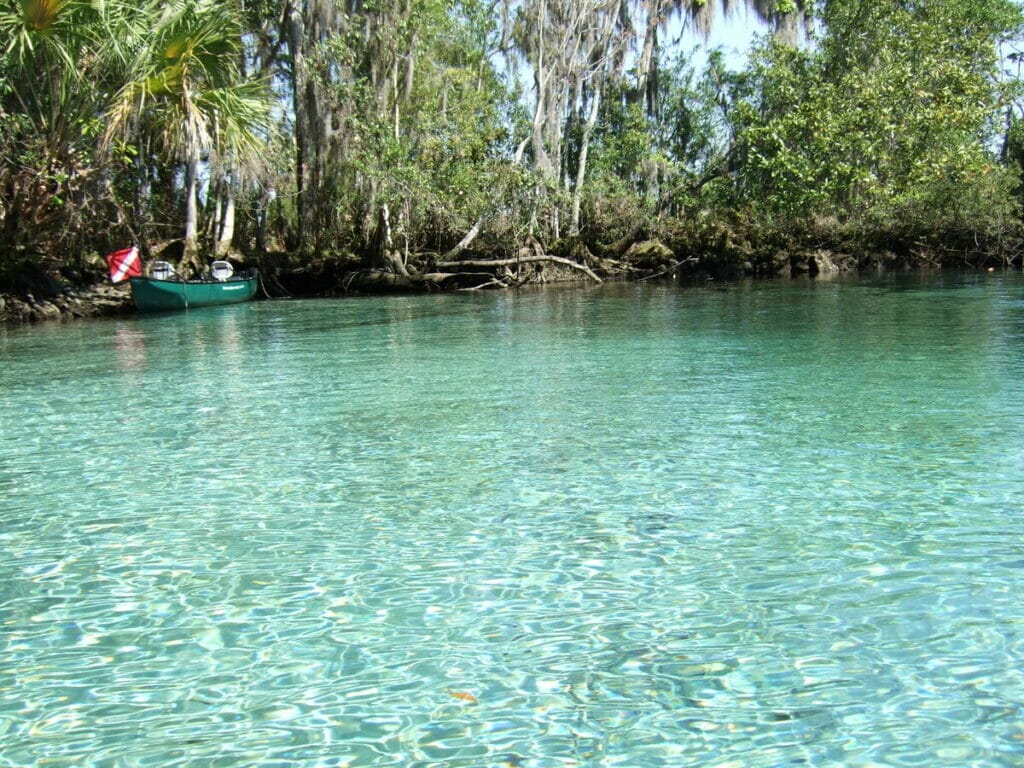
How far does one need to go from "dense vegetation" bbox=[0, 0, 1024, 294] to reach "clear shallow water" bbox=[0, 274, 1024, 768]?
958 centimetres

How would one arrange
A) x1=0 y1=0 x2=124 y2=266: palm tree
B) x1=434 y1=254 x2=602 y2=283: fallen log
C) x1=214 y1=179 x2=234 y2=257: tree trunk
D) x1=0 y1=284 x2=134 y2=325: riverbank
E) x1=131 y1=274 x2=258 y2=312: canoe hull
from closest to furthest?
1. x1=0 y1=0 x2=124 y2=266: palm tree
2. x1=0 y1=284 x2=134 y2=325: riverbank
3. x1=131 y1=274 x2=258 y2=312: canoe hull
4. x1=214 y1=179 x2=234 y2=257: tree trunk
5. x1=434 y1=254 x2=602 y2=283: fallen log

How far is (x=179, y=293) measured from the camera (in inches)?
823

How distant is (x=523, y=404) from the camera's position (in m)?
8.29

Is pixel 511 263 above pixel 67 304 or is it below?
above

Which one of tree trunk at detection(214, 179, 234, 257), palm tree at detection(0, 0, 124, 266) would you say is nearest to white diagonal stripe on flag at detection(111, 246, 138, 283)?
palm tree at detection(0, 0, 124, 266)

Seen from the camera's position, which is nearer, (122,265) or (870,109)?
(122,265)

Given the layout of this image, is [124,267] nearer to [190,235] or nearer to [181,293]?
[181,293]

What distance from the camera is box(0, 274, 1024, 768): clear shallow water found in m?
2.88

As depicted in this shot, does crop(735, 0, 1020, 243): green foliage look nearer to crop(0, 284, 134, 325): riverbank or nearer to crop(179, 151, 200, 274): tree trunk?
crop(179, 151, 200, 274): tree trunk

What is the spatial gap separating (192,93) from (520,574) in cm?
1489

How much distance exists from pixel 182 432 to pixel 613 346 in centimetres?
660

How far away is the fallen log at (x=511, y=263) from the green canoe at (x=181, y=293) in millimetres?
6472

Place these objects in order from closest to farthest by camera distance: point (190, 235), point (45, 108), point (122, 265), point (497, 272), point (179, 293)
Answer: point (45, 108) → point (122, 265) → point (179, 293) → point (190, 235) → point (497, 272)

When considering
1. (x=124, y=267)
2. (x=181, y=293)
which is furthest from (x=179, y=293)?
(x=124, y=267)
